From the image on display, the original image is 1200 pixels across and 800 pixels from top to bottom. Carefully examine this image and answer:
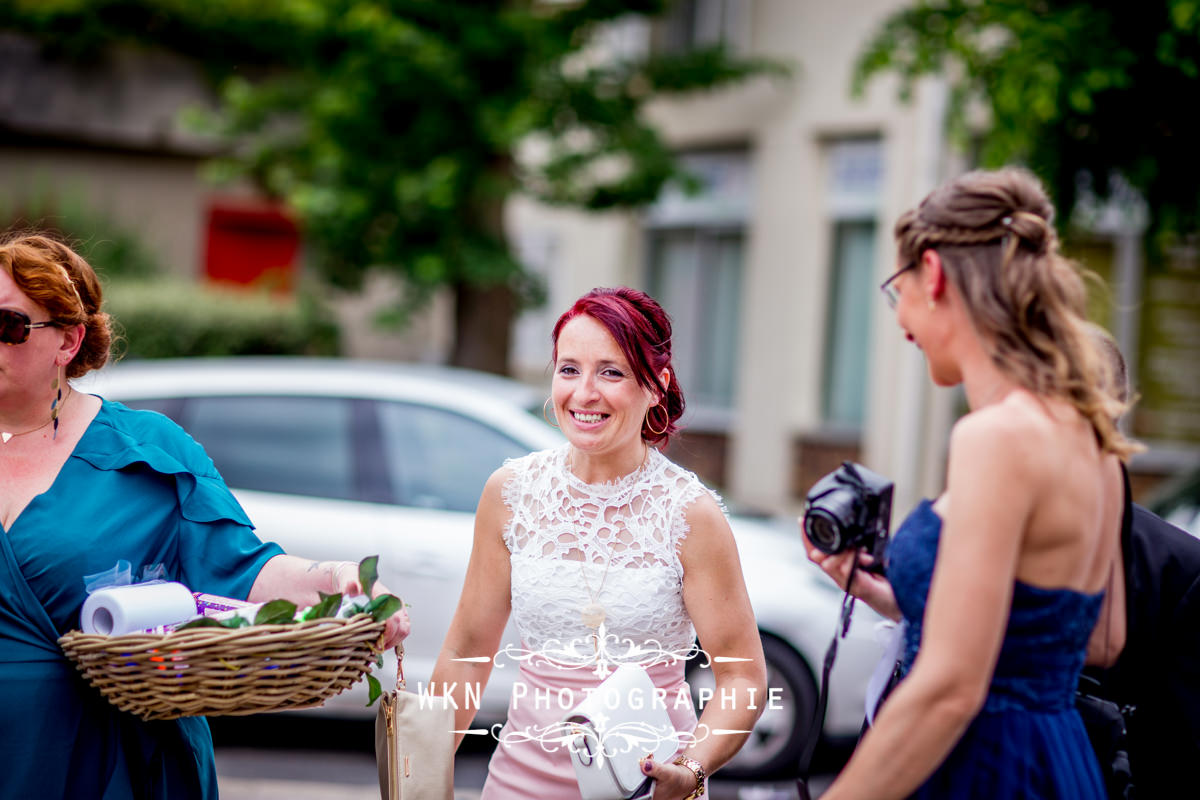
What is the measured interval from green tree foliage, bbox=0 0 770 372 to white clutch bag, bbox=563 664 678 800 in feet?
25.5

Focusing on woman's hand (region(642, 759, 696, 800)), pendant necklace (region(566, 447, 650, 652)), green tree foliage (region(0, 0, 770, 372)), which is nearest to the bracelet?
woman's hand (region(642, 759, 696, 800))

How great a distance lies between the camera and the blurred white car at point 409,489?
560cm

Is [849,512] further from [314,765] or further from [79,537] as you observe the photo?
[314,765]

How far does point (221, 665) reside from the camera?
7.50 feet

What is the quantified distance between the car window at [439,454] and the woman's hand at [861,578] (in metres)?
3.39

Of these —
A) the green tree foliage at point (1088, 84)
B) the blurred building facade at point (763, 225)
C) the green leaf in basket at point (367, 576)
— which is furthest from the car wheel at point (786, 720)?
the blurred building facade at point (763, 225)

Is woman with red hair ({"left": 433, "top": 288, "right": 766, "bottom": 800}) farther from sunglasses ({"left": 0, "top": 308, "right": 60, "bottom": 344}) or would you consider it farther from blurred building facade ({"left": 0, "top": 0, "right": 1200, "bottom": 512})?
blurred building facade ({"left": 0, "top": 0, "right": 1200, "bottom": 512})

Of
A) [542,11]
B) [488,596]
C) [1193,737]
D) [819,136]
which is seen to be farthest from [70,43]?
[1193,737]

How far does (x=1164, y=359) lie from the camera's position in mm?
11305

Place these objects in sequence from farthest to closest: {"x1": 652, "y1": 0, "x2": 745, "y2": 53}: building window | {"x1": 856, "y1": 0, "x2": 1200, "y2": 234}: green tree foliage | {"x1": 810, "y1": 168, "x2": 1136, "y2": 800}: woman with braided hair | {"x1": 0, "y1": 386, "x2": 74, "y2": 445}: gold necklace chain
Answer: {"x1": 652, "y1": 0, "x2": 745, "y2": 53}: building window
{"x1": 856, "y1": 0, "x2": 1200, "y2": 234}: green tree foliage
{"x1": 0, "y1": 386, "x2": 74, "y2": 445}: gold necklace chain
{"x1": 810, "y1": 168, "x2": 1136, "y2": 800}: woman with braided hair

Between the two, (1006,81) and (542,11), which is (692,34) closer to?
(542,11)

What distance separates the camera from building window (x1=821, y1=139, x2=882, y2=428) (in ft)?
42.6

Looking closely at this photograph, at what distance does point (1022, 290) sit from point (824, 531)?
557 millimetres

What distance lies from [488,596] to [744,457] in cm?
1112
